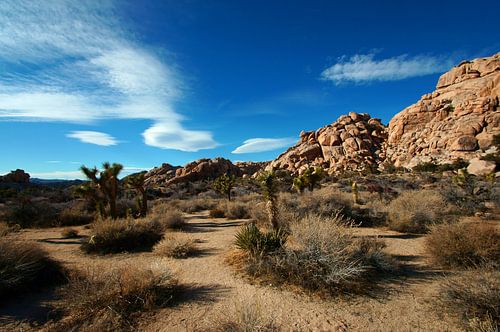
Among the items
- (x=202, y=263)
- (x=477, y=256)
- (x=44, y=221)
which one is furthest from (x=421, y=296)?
(x=44, y=221)

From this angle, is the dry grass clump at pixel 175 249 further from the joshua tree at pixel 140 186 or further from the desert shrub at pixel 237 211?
the joshua tree at pixel 140 186

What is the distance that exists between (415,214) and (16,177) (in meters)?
81.1

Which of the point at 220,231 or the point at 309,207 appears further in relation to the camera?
the point at 309,207

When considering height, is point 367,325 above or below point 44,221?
below

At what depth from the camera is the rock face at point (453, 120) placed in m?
50.7

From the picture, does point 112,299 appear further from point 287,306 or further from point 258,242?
point 258,242

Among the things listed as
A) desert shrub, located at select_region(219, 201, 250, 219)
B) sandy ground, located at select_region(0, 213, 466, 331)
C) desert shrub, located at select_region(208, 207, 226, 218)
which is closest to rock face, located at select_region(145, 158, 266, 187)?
desert shrub, located at select_region(208, 207, 226, 218)

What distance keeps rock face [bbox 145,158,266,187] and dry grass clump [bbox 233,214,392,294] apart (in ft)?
188

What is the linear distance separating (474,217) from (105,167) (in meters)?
20.0

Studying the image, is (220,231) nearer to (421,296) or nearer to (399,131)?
(421,296)

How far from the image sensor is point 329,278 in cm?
537

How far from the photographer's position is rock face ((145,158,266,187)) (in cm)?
6481

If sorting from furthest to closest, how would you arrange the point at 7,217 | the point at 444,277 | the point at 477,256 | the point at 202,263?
the point at 7,217 → the point at 202,263 → the point at 477,256 → the point at 444,277

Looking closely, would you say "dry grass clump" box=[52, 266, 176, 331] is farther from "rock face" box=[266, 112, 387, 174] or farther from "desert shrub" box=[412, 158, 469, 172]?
"rock face" box=[266, 112, 387, 174]
